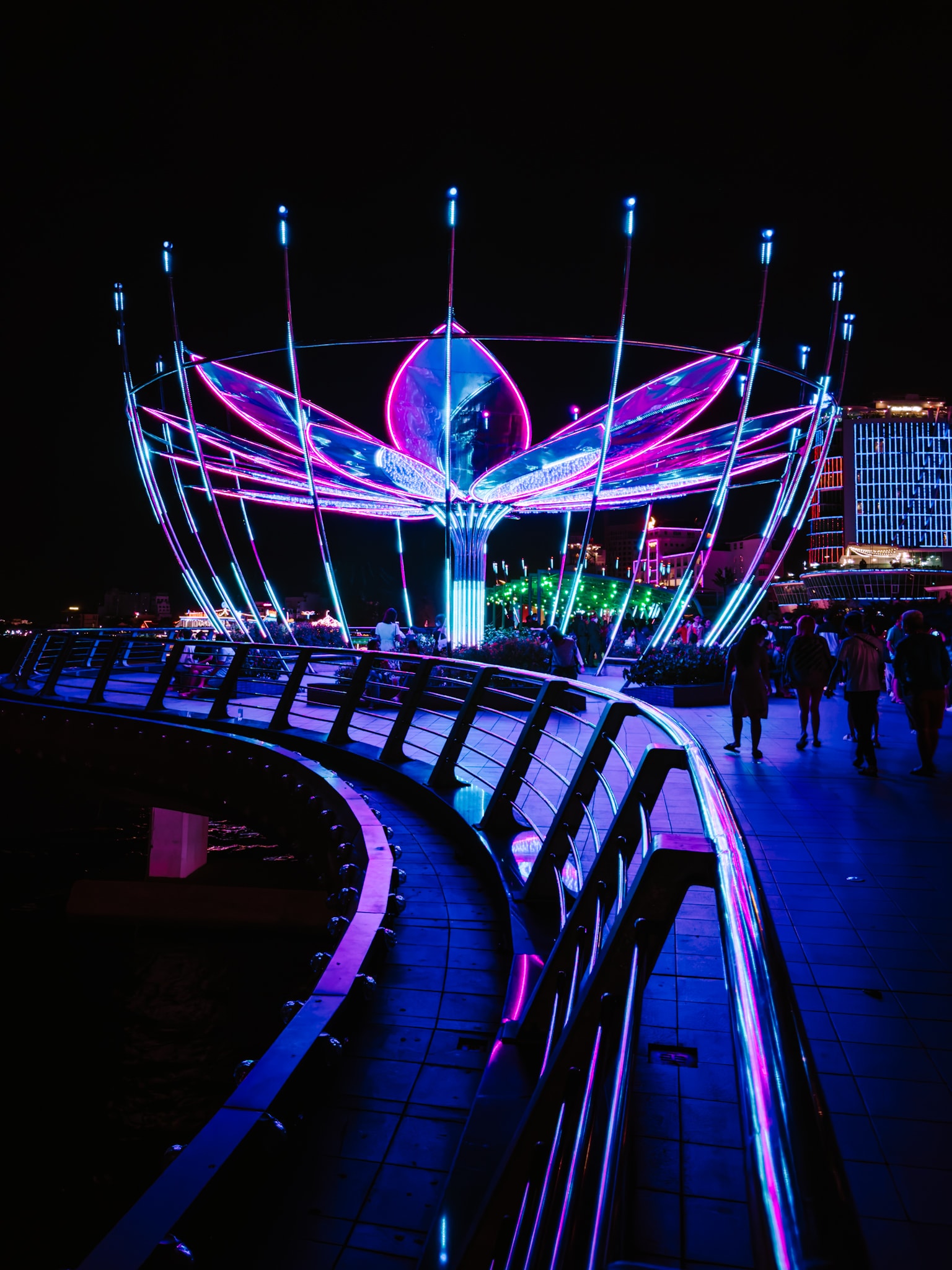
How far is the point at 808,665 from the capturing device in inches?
436

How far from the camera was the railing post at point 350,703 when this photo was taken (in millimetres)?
10133

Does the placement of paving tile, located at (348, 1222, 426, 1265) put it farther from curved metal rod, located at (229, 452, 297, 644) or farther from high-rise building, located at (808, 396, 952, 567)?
high-rise building, located at (808, 396, 952, 567)

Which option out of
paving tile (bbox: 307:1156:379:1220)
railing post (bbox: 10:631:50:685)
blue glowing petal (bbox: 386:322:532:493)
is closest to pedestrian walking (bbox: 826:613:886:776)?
paving tile (bbox: 307:1156:379:1220)

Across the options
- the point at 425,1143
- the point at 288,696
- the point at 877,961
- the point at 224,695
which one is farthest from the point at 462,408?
the point at 425,1143

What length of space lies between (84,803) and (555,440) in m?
17.5

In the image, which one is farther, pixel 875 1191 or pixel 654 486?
pixel 654 486

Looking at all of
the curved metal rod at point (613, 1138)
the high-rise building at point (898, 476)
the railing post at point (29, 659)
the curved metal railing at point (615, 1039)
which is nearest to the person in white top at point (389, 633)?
the railing post at point (29, 659)

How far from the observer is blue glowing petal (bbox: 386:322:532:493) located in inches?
766

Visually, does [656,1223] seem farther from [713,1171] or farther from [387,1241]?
[387,1241]

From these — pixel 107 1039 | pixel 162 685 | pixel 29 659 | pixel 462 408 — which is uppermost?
pixel 462 408

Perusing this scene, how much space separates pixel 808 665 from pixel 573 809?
7.53 m

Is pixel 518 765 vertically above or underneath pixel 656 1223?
above

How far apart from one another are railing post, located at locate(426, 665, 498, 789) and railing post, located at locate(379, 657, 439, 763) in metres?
1.15

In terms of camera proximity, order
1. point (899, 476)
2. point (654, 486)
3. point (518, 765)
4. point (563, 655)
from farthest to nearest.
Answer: point (899, 476), point (654, 486), point (563, 655), point (518, 765)
